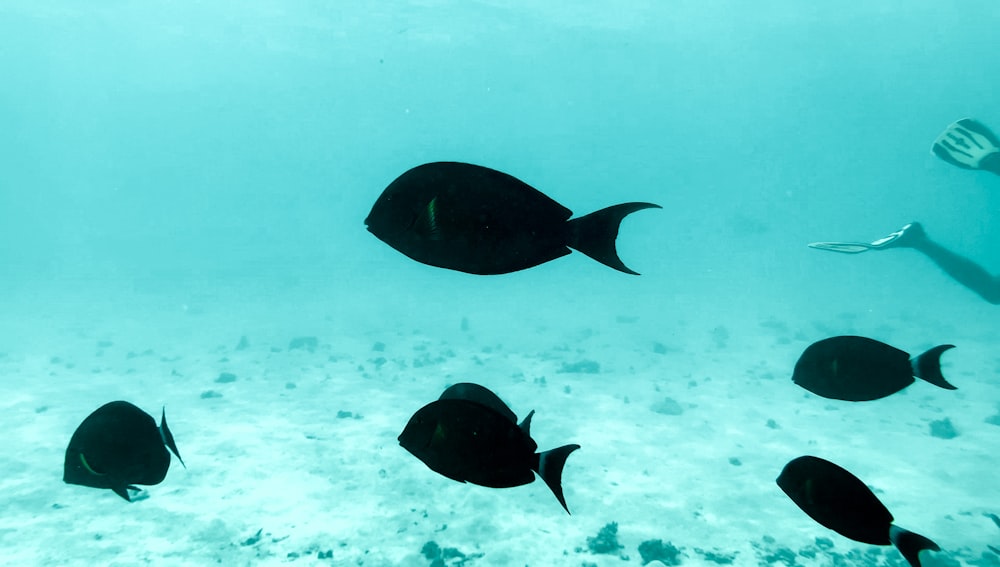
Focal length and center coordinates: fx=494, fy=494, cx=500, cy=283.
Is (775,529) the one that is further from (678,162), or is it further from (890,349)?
(678,162)

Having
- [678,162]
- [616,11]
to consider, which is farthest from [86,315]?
[678,162]

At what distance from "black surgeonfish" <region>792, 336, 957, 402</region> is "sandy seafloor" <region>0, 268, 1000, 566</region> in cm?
680

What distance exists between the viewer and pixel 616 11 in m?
47.8

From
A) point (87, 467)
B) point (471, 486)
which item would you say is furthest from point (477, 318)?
point (87, 467)

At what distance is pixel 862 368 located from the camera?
2689 millimetres

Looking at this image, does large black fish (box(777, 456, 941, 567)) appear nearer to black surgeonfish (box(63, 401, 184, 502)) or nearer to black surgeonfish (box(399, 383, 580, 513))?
black surgeonfish (box(399, 383, 580, 513))

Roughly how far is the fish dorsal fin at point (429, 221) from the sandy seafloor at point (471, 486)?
818cm

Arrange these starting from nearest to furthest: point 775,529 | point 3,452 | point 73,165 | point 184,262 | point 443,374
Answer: point 775,529
point 3,452
point 443,374
point 184,262
point 73,165

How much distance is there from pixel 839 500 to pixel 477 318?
120ft

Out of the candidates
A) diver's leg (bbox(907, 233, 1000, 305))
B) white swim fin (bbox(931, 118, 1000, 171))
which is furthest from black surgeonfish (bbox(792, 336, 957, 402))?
white swim fin (bbox(931, 118, 1000, 171))

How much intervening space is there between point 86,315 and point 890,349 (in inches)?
2072

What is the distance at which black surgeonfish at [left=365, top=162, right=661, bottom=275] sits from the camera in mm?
1544

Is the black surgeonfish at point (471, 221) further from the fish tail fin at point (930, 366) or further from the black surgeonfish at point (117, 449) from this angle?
the fish tail fin at point (930, 366)

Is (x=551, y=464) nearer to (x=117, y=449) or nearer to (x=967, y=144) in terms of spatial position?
(x=117, y=449)
